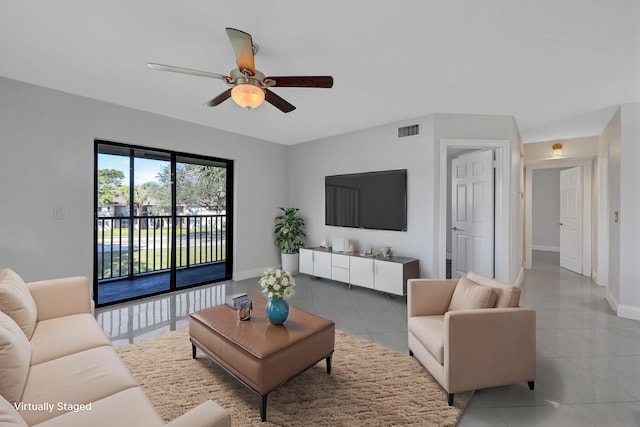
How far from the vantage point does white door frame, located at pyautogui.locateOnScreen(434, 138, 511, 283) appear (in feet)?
12.5

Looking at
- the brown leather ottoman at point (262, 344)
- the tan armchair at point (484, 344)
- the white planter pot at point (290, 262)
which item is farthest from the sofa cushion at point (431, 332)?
the white planter pot at point (290, 262)

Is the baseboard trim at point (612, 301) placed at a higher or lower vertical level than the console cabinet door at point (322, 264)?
lower

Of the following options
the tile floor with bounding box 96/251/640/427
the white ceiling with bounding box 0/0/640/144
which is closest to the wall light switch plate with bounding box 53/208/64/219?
the tile floor with bounding box 96/251/640/427

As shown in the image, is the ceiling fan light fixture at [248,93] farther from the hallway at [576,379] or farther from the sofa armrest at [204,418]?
the hallway at [576,379]

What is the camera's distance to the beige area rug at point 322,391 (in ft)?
5.67

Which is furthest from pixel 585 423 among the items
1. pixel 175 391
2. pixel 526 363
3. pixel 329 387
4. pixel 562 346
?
pixel 175 391

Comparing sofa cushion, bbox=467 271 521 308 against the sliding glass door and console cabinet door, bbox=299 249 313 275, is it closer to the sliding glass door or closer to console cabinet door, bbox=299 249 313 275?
console cabinet door, bbox=299 249 313 275

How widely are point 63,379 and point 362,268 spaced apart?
341 centimetres

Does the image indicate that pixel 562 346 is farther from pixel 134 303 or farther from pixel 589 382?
pixel 134 303

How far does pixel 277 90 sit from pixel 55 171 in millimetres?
2710

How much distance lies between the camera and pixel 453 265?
4.84 m

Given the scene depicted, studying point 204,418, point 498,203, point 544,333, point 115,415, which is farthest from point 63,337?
point 498,203

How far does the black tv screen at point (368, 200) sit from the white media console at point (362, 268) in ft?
1.81

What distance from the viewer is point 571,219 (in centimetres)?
586
